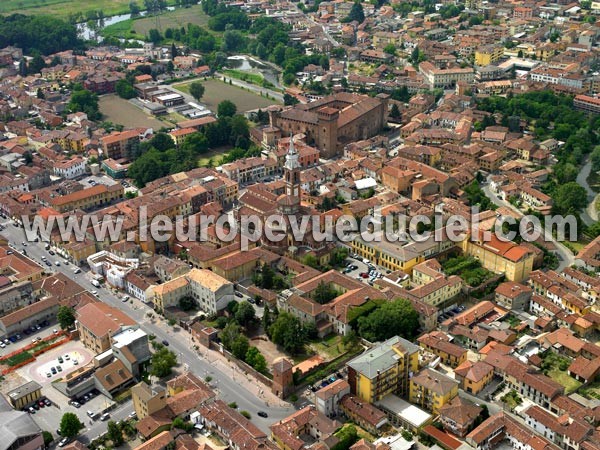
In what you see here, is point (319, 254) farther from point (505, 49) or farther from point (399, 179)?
point (505, 49)

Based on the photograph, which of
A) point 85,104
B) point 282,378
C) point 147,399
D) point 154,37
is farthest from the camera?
point 154,37

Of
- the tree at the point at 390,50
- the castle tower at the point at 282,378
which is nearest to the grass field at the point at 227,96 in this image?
the tree at the point at 390,50

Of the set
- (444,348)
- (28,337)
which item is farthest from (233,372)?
(28,337)

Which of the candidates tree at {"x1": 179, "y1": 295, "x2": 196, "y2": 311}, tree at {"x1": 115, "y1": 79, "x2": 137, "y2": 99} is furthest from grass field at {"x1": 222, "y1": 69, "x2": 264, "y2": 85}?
tree at {"x1": 179, "y1": 295, "x2": 196, "y2": 311}

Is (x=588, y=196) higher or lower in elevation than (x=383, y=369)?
lower

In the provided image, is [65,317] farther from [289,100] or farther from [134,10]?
[134,10]

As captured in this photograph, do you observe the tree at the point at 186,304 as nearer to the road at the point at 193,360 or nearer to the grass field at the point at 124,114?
the road at the point at 193,360
